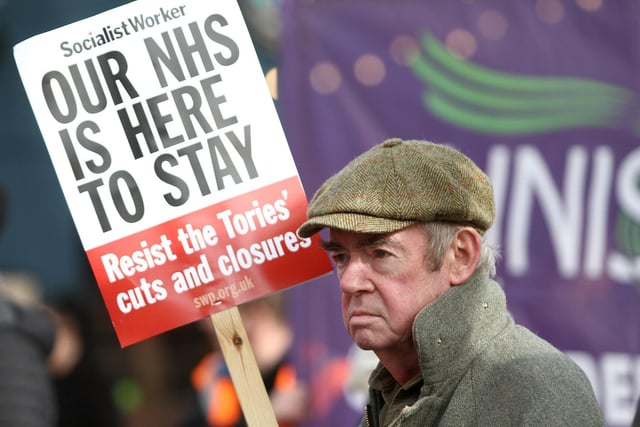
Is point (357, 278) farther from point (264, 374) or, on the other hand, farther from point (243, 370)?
point (264, 374)

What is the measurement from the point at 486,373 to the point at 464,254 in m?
0.29

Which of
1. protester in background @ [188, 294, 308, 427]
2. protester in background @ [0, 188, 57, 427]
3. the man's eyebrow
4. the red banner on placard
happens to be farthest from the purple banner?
the man's eyebrow

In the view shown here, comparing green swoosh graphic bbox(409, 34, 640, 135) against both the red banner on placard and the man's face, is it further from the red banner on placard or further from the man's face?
the man's face

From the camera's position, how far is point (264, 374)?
5.60 m

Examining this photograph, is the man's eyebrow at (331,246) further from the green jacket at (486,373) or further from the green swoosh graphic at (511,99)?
the green swoosh graphic at (511,99)

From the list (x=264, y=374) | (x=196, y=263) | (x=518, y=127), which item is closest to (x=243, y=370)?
(x=196, y=263)

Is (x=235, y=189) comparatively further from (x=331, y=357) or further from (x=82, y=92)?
(x=331, y=357)

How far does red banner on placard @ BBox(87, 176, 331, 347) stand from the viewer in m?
3.17

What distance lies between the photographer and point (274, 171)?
3199 mm

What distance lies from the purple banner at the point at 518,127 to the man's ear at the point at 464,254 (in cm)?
196

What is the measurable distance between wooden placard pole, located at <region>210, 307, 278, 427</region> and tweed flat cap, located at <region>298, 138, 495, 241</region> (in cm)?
45

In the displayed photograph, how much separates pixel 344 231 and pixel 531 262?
6.73ft

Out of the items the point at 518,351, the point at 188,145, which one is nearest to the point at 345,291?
the point at 518,351

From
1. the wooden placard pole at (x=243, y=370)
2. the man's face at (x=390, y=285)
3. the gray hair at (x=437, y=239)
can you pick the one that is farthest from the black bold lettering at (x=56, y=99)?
the gray hair at (x=437, y=239)
